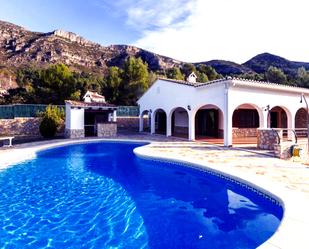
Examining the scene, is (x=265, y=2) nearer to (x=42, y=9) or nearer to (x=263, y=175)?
(x=263, y=175)

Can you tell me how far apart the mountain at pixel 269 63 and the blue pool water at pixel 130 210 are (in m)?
98.7

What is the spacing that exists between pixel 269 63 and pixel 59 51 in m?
83.6

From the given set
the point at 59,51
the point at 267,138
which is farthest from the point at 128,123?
the point at 59,51

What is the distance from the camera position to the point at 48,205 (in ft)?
27.1

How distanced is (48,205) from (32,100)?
32891mm

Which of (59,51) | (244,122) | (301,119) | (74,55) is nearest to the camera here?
(244,122)

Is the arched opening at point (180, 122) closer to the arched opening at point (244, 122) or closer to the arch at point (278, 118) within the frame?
the arched opening at point (244, 122)

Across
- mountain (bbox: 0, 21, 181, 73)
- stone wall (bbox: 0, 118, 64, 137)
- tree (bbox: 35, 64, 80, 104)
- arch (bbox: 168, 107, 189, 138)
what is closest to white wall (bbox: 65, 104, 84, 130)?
stone wall (bbox: 0, 118, 64, 137)

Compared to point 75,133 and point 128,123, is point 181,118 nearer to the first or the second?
point 128,123

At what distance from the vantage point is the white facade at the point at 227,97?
17047 mm

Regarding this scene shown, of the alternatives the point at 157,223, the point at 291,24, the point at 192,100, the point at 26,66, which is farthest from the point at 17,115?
the point at 26,66

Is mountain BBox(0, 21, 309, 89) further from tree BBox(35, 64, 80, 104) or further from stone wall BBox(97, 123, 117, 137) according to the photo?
stone wall BBox(97, 123, 117, 137)

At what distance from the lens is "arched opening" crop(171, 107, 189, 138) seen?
1086 inches

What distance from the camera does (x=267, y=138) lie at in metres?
15.2
